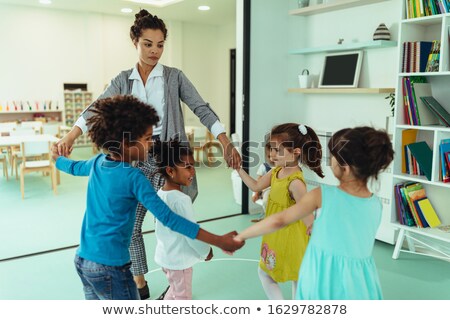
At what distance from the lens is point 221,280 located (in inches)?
108

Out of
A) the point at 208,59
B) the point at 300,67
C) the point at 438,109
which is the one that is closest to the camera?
the point at 438,109

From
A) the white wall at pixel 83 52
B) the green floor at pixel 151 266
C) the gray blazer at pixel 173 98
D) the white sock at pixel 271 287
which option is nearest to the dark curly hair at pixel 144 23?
the gray blazer at pixel 173 98

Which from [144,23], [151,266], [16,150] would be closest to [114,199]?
[144,23]

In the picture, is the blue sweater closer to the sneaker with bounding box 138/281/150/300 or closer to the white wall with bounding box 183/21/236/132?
the sneaker with bounding box 138/281/150/300

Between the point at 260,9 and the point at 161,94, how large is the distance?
2.21 m

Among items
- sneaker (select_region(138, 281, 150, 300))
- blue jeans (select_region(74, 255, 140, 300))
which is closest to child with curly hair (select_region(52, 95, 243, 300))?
blue jeans (select_region(74, 255, 140, 300))

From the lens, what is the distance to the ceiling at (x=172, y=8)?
4.58 metres

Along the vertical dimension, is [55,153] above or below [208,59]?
Result: below

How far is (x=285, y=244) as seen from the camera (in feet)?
6.44

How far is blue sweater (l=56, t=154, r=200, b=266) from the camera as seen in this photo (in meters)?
1.46

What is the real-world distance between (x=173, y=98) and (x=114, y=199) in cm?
90

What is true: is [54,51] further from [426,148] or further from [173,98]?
[426,148]

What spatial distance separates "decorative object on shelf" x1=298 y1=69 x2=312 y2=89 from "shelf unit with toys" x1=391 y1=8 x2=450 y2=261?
115 centimetres

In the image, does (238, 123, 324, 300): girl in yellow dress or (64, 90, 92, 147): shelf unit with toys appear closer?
(238, 123, 324, 300): girl in yellow dress
